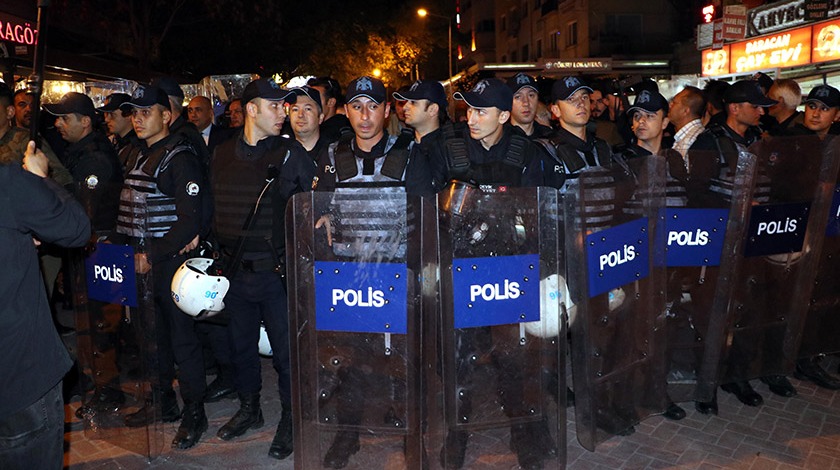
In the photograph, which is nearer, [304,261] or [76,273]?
[304,261]

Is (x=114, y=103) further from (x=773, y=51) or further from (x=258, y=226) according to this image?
(x=773, y=51)

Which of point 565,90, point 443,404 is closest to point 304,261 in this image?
point 443,404

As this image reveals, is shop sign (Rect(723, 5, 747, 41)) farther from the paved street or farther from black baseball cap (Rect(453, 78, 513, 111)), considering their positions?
black baseball cap (Rect(453, 78, 513, 111))

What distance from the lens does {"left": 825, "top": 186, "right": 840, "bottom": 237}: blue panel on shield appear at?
4.82 metres

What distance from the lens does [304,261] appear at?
321cm

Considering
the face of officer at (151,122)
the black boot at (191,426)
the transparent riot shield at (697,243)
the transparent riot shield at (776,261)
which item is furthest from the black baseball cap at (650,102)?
the black boot at (191,426)

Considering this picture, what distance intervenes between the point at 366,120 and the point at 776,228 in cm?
277

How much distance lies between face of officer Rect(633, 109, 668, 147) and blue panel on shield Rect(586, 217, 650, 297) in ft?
3.35

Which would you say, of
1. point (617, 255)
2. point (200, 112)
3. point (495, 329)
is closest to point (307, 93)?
point (495, 329)

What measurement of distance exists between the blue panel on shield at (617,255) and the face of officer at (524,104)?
1.71 metres

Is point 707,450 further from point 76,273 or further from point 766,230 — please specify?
point 76,273

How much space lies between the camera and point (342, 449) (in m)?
3.50

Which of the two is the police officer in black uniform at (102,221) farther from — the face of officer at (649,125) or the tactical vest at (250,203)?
the face of officer at (649,125)

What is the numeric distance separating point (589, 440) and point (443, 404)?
97cm
